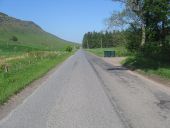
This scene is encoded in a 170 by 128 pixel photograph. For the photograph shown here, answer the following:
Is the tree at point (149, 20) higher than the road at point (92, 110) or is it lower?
higher

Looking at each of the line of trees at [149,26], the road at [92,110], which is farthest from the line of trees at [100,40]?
the road at [92,110]

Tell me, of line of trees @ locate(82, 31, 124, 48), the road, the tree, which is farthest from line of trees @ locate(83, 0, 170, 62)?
line of trees @ locate(82, 31, 124, 48)

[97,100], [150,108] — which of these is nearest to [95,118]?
[150,108]

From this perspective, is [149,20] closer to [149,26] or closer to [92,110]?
[149,26]

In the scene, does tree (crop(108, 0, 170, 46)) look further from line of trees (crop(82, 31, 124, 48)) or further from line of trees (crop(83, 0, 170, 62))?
line of trees (crop(82, 31, 124, 48))

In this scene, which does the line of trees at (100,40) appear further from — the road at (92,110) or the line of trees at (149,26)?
the road at (92,110)

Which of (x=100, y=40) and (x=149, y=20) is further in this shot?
(x=100, y=40)

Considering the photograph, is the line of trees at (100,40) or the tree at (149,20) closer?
the tree at (149,20)

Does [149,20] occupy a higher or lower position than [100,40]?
higher

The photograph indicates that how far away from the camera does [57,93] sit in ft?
47.3

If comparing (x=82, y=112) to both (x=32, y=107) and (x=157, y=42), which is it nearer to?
(x=32, y=107)

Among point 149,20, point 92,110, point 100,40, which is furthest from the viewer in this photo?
point 100,40

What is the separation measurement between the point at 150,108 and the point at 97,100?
2.14m

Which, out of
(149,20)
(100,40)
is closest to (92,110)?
(149,20)
